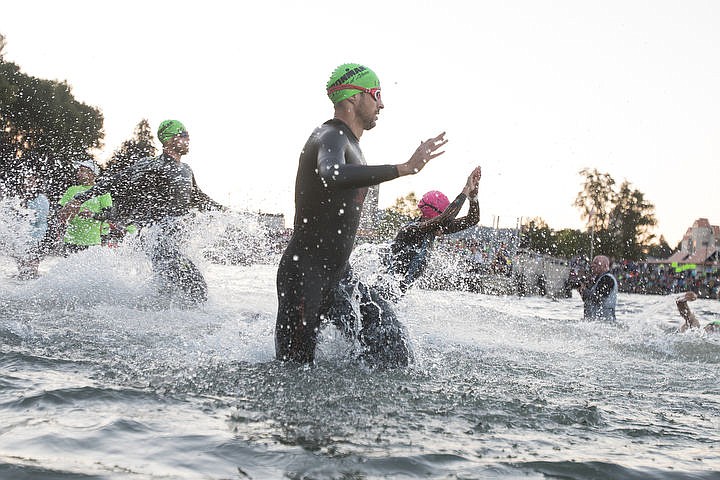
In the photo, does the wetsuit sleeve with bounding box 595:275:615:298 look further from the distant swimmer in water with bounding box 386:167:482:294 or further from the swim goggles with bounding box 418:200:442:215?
the distant swimmer in water with bounding box 386:167:482:294

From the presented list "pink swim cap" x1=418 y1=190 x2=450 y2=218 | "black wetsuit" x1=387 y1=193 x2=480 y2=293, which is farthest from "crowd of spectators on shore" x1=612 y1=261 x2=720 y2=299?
"black wetsuit" x1=387 y1=193 x2=480 y2=293

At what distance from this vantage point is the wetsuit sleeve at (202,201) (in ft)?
25.8

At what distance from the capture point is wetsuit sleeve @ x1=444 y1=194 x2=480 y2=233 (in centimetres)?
589

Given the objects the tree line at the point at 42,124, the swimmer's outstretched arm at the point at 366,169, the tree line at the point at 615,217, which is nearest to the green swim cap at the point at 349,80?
the swimmer's outstretched arm at the point at 366,169

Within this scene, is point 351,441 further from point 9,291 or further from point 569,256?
point 569,256

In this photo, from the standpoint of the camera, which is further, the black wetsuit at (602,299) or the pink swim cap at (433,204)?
the black wetsuit at (602,299)

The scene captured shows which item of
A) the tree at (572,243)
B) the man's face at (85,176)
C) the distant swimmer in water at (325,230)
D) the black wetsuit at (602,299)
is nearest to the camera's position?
the distant swimmer in water at (325,230)

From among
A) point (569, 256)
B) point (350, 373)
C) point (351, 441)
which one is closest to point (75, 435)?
point (351, 441)

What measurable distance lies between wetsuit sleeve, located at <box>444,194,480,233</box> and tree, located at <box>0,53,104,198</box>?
3162 centimetres

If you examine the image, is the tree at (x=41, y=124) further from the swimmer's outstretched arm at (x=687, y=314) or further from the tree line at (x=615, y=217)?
the tree line at (x=615, y=217)

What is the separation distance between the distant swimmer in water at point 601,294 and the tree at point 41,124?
29.3 m

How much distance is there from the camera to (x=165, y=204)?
25.3 ft

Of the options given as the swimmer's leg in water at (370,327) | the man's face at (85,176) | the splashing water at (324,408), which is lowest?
the splashing water at (324,408)

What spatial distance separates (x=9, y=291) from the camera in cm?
822
